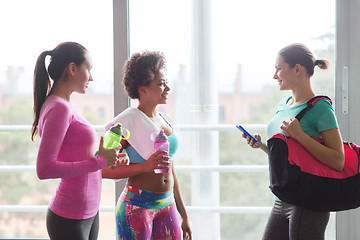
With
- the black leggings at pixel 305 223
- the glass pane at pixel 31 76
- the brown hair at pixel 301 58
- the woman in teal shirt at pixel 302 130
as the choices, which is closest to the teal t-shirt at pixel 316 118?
the woman in teal shirt at pixel 302 130

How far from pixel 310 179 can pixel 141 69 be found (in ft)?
2.79

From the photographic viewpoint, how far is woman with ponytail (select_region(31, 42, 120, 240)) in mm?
1568

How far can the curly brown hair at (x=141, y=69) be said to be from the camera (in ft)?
6.07

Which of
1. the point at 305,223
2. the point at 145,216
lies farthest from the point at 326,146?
the point at 145,216

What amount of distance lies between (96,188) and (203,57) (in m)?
1.10

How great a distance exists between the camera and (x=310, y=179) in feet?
5.69

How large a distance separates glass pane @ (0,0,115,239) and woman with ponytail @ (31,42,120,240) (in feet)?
2.62

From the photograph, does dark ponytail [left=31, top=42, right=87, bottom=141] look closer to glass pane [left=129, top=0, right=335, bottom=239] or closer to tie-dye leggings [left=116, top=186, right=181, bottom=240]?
tie-dye leggings [left=116, top=186, right=181, bottom=240]

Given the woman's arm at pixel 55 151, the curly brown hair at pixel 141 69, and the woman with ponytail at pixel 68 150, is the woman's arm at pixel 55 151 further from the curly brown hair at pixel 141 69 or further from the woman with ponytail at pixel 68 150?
the curly brown hair at pixel 141 69

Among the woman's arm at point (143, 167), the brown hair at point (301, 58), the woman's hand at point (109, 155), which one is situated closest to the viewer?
the woman's hand at point (109, 155)

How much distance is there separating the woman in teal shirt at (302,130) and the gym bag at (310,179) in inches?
1.3

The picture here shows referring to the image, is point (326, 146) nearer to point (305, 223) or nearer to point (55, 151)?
point (305, 223)

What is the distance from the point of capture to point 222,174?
2568 mm

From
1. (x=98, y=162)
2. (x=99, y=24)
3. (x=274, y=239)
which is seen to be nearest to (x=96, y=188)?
(x=98, y=162)
